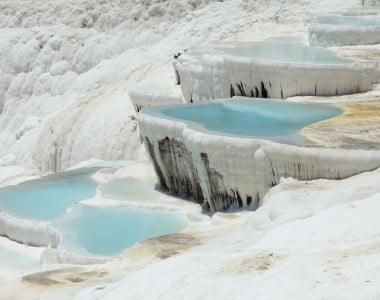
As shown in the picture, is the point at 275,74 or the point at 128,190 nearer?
the point at 128,190

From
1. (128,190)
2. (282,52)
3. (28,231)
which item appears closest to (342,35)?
(282,52)

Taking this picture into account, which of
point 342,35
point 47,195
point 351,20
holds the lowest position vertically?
point 47,195

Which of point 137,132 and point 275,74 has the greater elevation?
point 275,74

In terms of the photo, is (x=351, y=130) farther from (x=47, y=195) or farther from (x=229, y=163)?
(x=47, y=195)

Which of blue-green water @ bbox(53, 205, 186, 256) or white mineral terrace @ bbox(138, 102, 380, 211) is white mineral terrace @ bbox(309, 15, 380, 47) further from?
blue-green water @ bbox(53, 205, 186, 256)

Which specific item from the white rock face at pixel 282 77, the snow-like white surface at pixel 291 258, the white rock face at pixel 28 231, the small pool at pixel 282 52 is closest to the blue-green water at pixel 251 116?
the white rock face at pixel 282 77

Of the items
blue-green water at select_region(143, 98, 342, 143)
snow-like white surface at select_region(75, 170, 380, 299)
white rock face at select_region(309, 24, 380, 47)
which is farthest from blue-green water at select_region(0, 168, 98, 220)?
white rock face at select_region(309, 24, 380, 47)

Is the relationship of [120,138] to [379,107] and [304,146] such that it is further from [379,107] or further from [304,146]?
[304,146]
